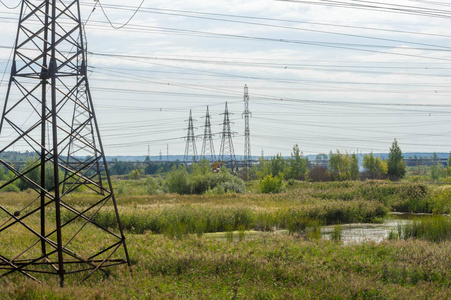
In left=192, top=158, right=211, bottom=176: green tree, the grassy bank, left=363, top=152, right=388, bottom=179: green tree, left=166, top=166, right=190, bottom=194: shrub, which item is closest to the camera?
the grassy bank

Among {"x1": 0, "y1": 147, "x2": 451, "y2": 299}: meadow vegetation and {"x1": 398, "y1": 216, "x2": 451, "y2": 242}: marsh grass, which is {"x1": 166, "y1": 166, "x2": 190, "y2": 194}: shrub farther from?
{"x1": 398, "y1": 216, "x2": 451, "y2": 242}: marsh grass

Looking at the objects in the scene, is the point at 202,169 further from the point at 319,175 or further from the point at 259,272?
the point at 259,272

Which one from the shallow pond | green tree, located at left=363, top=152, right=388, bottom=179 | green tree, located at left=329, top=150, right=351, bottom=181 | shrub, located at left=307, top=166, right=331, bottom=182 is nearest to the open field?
the shallow pond

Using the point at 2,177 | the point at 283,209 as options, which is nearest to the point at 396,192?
the point at 283,209

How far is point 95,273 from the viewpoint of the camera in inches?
480

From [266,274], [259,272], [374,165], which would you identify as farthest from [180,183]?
[374,165]

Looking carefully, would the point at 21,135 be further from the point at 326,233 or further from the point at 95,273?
the point at 326,233

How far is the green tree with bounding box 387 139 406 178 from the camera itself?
72562 mm

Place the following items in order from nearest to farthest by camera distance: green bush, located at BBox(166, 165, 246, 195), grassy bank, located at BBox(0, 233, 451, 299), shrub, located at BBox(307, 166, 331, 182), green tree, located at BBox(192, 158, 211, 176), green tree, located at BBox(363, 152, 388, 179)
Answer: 1. grassy bank, located at BBox(0, 233, 451, 299)
2. green bush, located at BBox(166, 165, 246, 195)
3. green tree, located at BBox(192, 158, 211, 176)
4. shrub, located at BBox(307, 166, 331, 182)
5. green tree, located at BBox(363, 152, 388, 179)

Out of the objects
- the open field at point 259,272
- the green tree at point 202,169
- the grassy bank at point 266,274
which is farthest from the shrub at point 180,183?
the grassy bank at point 266,274

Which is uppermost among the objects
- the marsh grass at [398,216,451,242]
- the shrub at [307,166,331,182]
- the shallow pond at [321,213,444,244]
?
the shrub at [307,166,331,182]

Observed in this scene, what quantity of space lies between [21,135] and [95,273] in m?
3.79

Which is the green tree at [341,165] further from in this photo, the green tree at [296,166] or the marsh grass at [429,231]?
the marsh grass at [429,231]

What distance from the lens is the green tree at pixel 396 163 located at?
72562mm
